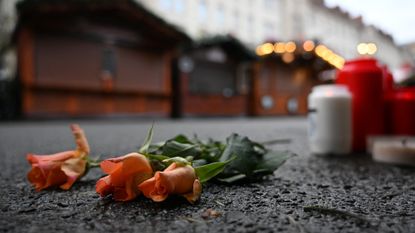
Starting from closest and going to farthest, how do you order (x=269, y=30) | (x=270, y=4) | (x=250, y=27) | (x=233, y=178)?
(x=233, y=178) → (x=250, y=27) → (x=269, y=30) → (x=270, y=4)

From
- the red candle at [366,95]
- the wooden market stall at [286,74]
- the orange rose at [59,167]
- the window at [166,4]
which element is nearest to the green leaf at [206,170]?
the orange rose at [59,167]

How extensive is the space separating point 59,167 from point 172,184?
0.38 metres

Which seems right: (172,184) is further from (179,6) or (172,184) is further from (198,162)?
(179,6)

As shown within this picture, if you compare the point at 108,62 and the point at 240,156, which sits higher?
the point at 108,62

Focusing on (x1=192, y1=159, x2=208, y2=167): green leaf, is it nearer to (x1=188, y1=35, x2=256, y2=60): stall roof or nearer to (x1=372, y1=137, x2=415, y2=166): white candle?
(x1=372, y1=137, x2=415, y2=166): white candle

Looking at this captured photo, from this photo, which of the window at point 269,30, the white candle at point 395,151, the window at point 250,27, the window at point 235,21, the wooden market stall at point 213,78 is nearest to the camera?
the white candle at point 395,151

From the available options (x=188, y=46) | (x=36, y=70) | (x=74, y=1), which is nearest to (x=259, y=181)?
(x=74, y=1)

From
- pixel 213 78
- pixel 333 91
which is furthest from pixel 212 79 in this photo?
pixel 333 91

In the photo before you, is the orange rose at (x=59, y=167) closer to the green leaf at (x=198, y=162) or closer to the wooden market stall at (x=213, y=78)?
the green leaf at (x=198, y=162)

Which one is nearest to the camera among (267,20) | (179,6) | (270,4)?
(179,6)

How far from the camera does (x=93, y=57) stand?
8219 millimetres

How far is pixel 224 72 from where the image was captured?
11.3 m

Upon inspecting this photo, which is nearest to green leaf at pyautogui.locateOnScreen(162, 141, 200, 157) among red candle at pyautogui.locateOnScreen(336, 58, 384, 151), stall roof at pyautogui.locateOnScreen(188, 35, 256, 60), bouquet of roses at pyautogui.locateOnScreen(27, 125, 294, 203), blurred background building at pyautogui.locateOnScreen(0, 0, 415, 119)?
bouquet of roses at pyautogui.locateOnScreen(27, 125, 294, 203)

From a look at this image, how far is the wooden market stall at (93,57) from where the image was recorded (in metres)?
7.27
